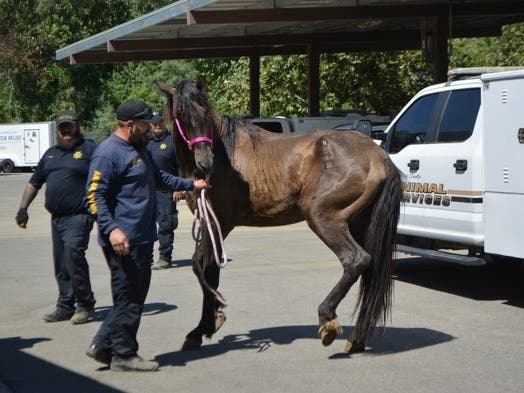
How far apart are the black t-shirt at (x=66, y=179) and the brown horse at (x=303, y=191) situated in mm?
1612

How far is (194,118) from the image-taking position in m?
7.66

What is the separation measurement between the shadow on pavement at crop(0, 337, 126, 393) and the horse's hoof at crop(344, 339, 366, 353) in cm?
197

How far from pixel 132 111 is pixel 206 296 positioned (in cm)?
180

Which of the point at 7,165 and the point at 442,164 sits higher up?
the point at 442,164

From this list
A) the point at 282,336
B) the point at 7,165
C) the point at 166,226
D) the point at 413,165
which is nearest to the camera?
the point at 282,336

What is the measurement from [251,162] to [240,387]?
211cm

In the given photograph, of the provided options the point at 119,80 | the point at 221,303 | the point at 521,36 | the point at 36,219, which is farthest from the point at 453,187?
the point at 119,80

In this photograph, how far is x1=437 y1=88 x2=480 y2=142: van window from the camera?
405 inches

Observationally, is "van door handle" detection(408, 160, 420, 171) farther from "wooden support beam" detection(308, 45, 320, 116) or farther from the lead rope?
"wooden support beam" detection(308, 45, 320, 116)

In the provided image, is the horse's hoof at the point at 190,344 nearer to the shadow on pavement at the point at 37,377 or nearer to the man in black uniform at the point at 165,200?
the shadow on pavement at the point at 37,377

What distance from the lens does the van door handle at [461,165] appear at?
10.0 m

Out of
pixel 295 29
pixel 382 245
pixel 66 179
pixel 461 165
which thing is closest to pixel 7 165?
pixel 295 29

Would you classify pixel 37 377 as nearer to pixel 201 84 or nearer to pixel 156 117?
pixel 156 117

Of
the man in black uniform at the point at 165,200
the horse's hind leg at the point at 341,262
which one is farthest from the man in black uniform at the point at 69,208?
the man in black uniform at the point at 165,200
